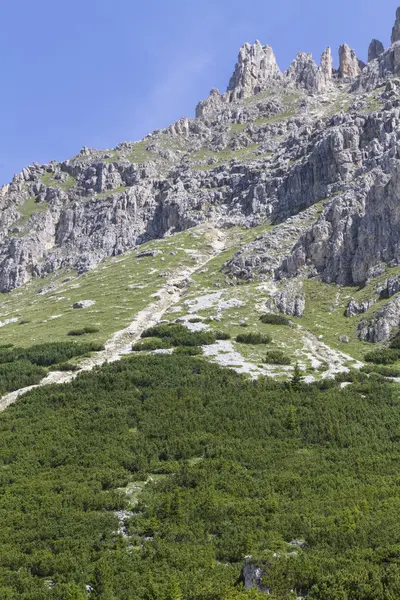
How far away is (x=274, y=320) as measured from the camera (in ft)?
281

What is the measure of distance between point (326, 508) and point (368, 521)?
9.44 ft

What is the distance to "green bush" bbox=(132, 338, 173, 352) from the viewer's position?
72.4 meters

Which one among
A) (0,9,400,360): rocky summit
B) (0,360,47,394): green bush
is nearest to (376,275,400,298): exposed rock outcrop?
(0,9,400,360): rocky summit

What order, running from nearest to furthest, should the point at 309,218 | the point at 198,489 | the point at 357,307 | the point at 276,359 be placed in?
the point at 198,489 → the point at 276,359 → the point at 357,307 → the point at 309,218

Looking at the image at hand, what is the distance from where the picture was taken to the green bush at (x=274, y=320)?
280ft

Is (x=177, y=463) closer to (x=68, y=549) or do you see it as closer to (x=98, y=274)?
(x=68, y=549)

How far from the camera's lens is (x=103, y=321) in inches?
3856

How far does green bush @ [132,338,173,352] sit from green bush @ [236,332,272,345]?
11206 mm

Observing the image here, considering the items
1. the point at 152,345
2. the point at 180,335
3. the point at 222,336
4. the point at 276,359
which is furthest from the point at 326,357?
the point at 152,345

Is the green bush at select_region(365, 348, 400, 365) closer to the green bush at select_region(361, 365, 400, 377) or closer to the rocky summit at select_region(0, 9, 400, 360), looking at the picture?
the green bush at select_region(361, 365, 400, 377)

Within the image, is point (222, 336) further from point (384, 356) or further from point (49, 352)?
point (49, 352)

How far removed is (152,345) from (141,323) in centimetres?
1958

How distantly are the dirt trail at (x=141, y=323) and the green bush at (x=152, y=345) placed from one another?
5.60 feet

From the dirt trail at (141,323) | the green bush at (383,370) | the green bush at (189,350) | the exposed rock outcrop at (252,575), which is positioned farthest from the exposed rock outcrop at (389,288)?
the exposed rock outcrop at (252,575)
